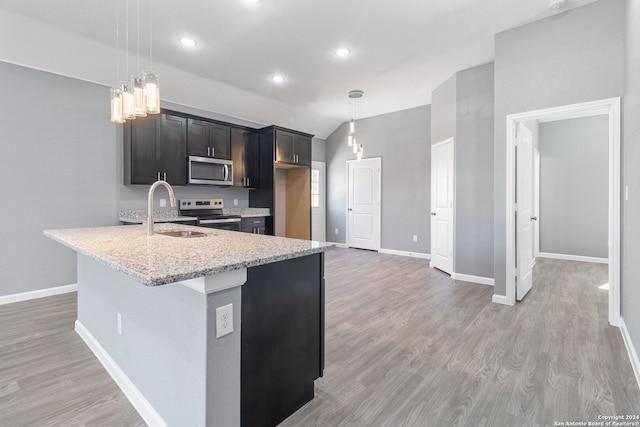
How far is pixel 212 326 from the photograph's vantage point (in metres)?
1.25

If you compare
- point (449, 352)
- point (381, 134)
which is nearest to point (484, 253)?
point (449, 352)

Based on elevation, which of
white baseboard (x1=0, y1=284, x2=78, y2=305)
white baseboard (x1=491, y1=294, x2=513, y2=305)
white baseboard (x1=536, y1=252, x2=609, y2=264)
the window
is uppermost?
the window

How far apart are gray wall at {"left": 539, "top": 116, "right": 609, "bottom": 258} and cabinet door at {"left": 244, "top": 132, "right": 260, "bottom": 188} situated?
5.54 m

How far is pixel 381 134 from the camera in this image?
6.57 meters

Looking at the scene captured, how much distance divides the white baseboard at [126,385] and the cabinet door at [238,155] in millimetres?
3168

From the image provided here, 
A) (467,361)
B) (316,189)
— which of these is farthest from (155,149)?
(467,361)

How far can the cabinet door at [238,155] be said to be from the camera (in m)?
5.23

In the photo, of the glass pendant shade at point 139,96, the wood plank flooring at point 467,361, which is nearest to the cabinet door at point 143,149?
the glass pendant shade at point 139,96

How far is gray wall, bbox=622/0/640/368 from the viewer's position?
Result: 7.12ft

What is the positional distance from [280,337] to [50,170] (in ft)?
12.5

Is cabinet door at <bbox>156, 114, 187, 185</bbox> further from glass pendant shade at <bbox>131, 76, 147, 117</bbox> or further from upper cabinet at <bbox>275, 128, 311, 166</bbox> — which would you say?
glass pendant shade at <bbox>131, 76, 147, 117</bbox>

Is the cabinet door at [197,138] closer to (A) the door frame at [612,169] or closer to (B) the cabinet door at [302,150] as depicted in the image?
(B) the cabinet door at [302,150]

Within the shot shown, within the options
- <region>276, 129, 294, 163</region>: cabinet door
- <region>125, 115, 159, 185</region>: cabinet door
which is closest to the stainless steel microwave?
<region>125, 115, 159, 185</region>: cabinet door

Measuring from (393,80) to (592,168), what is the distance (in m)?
4.18
